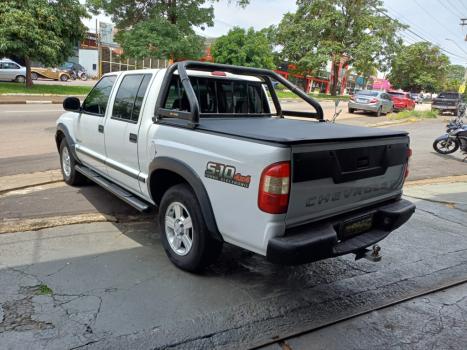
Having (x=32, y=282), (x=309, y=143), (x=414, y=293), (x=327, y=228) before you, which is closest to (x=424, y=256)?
(x=414, y=293)

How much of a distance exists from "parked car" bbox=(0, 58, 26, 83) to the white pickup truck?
26.9 meters

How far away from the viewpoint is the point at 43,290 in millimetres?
3254

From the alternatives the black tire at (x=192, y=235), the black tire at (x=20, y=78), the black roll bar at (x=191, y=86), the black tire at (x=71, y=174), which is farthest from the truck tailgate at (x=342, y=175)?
the black tire at (x=20, y=78)

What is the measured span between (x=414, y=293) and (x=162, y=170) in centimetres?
259

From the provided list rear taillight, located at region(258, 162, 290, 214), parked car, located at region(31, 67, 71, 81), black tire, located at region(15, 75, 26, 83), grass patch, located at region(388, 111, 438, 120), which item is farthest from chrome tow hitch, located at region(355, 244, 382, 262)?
parked car, located at region(31, 67, 71, 81)

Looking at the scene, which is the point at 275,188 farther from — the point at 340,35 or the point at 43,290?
the point at 340,35

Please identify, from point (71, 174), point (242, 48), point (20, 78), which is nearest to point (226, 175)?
point (71, 174)

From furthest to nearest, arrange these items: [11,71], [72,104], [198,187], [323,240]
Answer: [11,71] → [72,104] → [198,187] → [323,240]

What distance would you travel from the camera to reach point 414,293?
12.2ft

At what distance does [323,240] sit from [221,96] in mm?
2303

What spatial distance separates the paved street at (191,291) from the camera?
9.35ft

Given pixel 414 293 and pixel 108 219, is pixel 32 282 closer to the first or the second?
pixel 108 219

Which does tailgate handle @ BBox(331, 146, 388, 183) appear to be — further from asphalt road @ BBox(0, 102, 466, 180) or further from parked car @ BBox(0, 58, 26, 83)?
parked car @ BBox(0, 58, 26, 83)

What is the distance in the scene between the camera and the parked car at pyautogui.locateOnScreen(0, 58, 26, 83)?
27.3 meters
